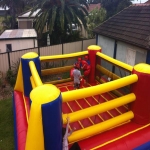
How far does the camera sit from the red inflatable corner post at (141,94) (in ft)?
13.4

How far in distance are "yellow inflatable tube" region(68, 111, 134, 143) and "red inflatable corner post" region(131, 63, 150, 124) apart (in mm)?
185


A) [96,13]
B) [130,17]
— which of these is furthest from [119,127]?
[96,13]

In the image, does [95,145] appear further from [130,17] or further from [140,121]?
[130,17]

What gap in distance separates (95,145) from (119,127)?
869mm

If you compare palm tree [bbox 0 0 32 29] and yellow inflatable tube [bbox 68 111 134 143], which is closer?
yellow inflatable tube [bbox 68 111 134 143]

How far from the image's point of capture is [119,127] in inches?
173

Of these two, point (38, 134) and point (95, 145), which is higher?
point (38, 134)

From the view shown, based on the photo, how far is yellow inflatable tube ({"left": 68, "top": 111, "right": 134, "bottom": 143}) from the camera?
379cm

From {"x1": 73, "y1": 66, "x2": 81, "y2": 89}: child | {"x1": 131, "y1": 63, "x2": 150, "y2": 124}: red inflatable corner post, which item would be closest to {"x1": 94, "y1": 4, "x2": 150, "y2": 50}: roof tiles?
{"x1": 73, "y1": 66, "x2": 81, "y2": 89}: child

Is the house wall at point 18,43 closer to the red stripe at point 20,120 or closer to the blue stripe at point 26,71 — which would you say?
the red stripe at point 20,120

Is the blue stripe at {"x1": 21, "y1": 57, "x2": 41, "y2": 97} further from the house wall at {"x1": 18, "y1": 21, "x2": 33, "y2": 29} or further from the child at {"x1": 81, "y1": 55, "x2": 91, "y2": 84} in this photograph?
the house wall at {"x1": 18, "y1": 21, "x2": 33, "y2": 29}

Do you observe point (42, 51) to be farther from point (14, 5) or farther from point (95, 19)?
point (14, 5)

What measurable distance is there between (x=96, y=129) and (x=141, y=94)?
51.4 inches

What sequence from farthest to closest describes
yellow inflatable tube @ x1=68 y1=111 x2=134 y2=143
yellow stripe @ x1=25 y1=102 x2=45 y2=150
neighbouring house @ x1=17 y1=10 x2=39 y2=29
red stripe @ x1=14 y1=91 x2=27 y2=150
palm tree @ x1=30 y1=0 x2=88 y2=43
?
1. neighbouring house @ x1=17 y1=10 x2=39 y2=29
2. palm tree @ x1=30 y1=0 x2=88 y2=43
3. red stripe @ x1=14 y1=91 x2=27 y2=150
4. yellow inflatable tube @ x1=68 y1=111 x2=134 y2=143
5. yellow stripe @ x1=25 y1=102 x2=45 y2=150
